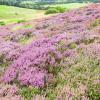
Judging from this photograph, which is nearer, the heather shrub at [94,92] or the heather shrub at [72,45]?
the heather shrub at [94,92]

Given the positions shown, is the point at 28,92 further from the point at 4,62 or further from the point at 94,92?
the point at 4,62

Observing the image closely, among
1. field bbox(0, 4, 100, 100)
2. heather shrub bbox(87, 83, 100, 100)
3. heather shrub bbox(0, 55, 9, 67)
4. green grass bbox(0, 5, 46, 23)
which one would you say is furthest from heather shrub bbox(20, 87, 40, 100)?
green grass bbox(0, 5, 46, 23)

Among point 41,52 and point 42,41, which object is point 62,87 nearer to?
point 41,52

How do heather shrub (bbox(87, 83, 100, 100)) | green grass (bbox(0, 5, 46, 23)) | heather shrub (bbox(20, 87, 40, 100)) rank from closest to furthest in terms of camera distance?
heather shrub (bbox(87, 83, 100, 100)) → heather shrub (bbox(20, 87, 40, 100)) → green grass (bbox(0, 5, 46, 23))

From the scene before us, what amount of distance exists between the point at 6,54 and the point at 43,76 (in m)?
4.62

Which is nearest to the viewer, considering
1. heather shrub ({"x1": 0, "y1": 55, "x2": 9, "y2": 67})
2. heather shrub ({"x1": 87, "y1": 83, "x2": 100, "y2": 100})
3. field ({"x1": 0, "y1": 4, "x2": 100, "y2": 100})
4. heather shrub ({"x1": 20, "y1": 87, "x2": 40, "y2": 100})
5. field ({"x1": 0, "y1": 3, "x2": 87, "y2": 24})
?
heather shrub ({"x1": 87, "y1": 83, "x2": 100, "y2": 100})

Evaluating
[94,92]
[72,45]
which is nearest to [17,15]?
[72,45]

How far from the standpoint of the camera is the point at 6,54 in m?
13.9

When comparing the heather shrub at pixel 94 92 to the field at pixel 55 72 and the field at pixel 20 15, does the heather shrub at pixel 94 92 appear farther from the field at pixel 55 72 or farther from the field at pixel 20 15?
the field at pixel 20 15

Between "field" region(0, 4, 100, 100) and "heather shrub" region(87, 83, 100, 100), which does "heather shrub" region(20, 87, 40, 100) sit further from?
"heather shrub" region(87, 83, 100, 100)

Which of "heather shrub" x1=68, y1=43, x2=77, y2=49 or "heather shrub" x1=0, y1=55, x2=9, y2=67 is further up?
"heather shrub" x1=68, y1=43, x2=77, y2=49

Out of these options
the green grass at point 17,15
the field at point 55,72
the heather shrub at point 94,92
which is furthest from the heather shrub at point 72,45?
the green grass at point 17,15

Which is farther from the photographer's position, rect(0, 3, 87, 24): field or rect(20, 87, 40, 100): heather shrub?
rect(0, 3, 87, 24): field

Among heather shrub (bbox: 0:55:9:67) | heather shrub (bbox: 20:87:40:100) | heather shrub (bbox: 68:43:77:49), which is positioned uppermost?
heather shrub (bbox: 68:43:77:49)
